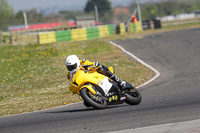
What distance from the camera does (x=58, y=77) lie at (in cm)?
1855

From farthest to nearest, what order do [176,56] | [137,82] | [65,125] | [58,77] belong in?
[176,56] < [58,77] < [137,82] < [65,125]

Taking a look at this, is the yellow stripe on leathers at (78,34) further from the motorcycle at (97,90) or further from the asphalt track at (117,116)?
the motorcycle at (97,90)

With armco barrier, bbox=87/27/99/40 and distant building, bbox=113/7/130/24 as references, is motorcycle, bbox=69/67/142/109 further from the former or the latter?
distant building, bbox=113/7/130/24

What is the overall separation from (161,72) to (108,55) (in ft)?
23.5

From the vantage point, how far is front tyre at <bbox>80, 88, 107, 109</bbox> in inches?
323

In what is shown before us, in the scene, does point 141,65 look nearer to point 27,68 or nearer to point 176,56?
point 176,56

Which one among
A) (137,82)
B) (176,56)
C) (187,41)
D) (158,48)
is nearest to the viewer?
(137,82)

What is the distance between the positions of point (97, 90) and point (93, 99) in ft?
1.01

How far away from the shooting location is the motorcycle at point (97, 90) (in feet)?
27.5

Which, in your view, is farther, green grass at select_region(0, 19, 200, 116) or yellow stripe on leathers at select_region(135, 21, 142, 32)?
yellow stripe on leathers at select_region(135, 21, 142, 32)

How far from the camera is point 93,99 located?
27.5ft

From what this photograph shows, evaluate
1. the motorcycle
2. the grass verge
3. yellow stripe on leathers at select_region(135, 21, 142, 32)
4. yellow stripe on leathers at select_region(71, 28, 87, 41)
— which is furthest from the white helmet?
yellow stripe on leathers at select_region(135, 21, 142, 32)

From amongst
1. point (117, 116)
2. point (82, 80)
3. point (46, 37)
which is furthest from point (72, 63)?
point (46, 37)

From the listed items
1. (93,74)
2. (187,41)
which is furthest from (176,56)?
(93,74)
